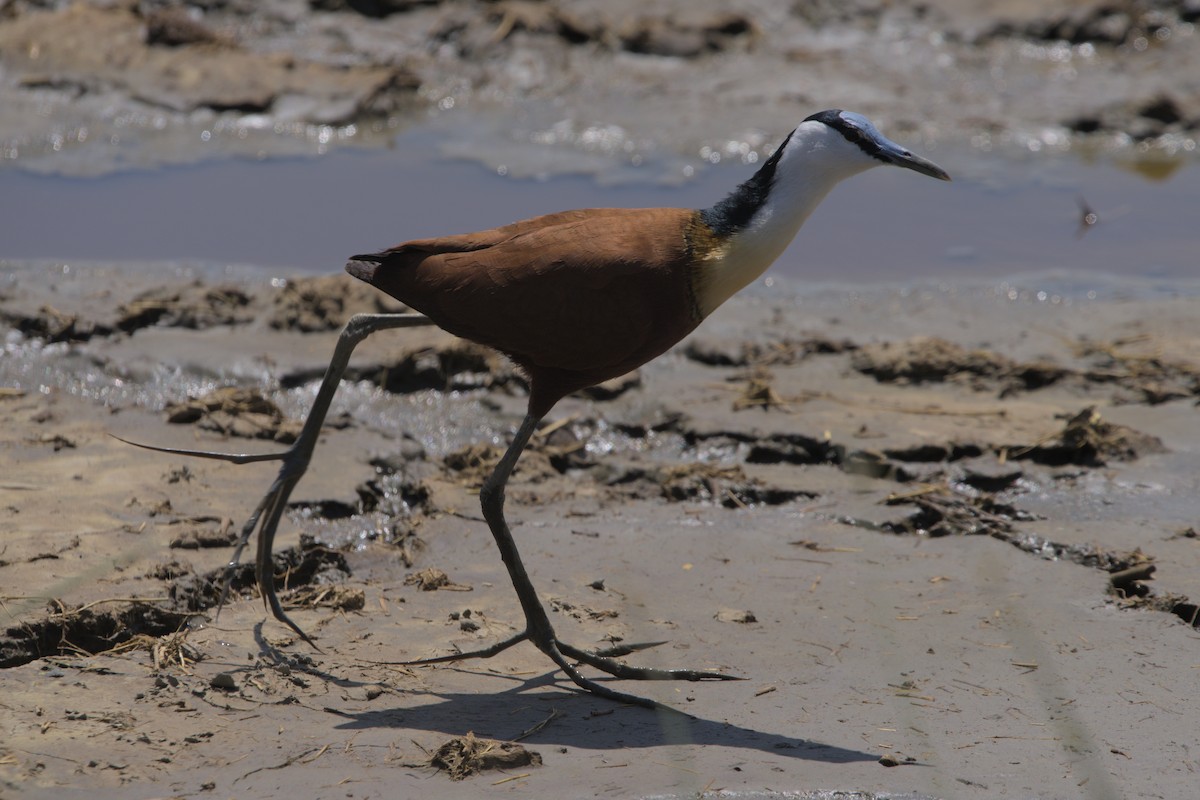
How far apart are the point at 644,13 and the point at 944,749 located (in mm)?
9697

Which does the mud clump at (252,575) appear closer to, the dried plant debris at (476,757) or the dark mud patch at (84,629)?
the dark mud patch at (84,629)

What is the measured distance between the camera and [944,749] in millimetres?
3420

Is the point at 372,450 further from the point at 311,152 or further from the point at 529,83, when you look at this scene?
the point at 529,83

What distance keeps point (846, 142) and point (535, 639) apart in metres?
1.80

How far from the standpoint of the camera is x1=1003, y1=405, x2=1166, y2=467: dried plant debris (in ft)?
18.0

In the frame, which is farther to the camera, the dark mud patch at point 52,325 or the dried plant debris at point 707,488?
the dark mud patch at point 52,325

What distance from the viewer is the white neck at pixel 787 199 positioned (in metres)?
3.95

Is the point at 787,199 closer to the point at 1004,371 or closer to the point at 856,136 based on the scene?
the point at 856,136

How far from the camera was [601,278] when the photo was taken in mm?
3889

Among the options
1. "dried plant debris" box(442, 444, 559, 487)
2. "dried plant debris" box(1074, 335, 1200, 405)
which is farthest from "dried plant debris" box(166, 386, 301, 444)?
"dried plant debris" box(1074, 335, 1200, 405)

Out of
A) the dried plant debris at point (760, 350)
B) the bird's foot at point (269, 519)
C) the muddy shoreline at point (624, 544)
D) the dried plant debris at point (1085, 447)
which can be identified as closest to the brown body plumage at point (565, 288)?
the bird's foot at point (269, 519)

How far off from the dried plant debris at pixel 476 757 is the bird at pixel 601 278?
57cm

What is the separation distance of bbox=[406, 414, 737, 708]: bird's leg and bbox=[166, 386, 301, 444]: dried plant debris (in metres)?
1.54

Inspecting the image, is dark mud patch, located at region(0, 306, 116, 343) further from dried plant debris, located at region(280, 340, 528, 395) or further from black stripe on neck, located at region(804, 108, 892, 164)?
black stripe on neck, located at region(804, 108, 892, 164)
